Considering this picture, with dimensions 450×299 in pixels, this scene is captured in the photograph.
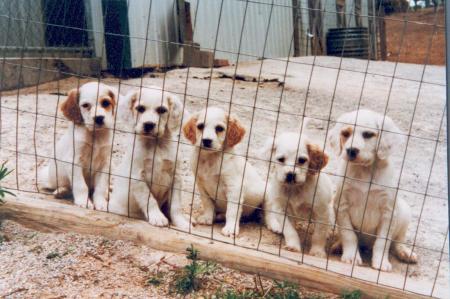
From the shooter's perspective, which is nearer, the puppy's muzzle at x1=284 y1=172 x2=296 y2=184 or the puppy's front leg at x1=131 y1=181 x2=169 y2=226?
the puppy's muzzle at x1=284 y1=172 x2=296 y2=184

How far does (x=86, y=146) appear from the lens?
15.8 ft

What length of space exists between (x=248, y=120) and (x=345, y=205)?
2956 mm

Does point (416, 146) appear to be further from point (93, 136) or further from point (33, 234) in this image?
point (33, 234)

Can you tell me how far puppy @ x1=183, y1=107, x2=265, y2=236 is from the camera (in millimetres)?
4609

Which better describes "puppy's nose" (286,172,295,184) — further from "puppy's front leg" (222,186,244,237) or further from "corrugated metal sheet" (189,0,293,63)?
"corrugated metal sheet" (189,0,293,63)

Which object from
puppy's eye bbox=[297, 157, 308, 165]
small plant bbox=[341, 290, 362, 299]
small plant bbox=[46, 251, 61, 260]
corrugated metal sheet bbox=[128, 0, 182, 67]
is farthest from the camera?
corrugated metal sheet bbox=[128, 0, 182, 67]

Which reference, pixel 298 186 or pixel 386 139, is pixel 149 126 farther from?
pixel 386 139

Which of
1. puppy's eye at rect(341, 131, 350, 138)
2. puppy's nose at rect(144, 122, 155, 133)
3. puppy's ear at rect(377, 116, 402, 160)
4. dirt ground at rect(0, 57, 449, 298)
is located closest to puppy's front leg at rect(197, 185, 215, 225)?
dirt ground at rect(0, 57, 449, 298)

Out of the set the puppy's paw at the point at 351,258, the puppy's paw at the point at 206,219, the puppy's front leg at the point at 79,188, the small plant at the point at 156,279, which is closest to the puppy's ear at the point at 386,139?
the puppy's paw at the point at 351,258

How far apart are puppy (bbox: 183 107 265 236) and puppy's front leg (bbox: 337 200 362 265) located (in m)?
0.75

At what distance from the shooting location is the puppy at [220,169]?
4609 mm

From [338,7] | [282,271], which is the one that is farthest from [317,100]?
[338,7]

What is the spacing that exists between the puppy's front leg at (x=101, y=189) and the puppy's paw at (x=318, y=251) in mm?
1719

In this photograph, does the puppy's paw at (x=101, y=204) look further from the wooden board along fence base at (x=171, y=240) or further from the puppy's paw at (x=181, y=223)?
the puppy's paw at (x=181, y=223)
